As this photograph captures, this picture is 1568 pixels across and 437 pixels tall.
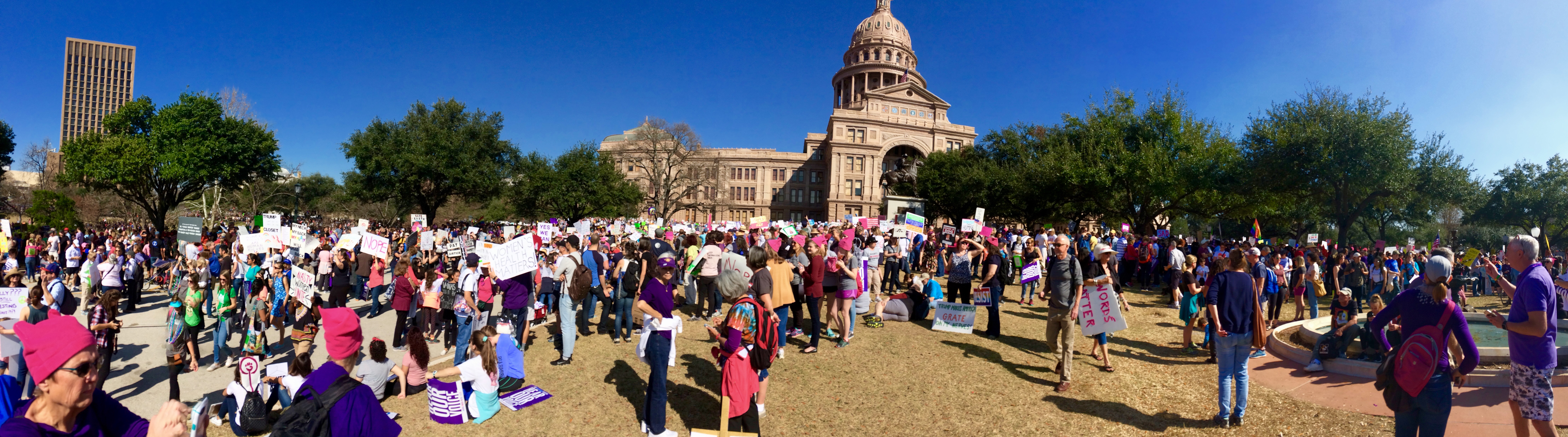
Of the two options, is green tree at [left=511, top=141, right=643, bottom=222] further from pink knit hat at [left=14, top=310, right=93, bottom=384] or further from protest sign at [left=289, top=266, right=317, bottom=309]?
pink knit hat at [left=14, top=310, right=93, bottom=384]

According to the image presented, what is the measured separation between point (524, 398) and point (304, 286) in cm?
409

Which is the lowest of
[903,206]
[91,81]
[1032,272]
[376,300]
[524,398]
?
[524,398]

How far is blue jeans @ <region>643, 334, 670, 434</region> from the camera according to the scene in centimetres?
534

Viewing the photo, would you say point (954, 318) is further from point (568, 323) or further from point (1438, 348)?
point (1438, 348)

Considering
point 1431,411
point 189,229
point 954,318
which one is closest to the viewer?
point 1431,411

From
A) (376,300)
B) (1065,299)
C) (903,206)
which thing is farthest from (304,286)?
(903,206)

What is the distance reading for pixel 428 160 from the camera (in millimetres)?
39781

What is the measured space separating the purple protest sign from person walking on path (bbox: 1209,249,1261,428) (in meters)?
7.15

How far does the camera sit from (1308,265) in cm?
1130

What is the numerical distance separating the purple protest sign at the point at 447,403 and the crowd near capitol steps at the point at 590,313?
2cm

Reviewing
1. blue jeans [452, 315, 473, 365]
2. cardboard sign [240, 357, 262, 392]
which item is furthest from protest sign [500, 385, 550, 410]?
cardboard sign [240, 357, 262, 392]

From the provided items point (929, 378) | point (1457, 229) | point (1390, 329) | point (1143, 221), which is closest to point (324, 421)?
point (929, 378)

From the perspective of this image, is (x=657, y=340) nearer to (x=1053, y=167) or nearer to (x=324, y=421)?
(x=324, y=421)

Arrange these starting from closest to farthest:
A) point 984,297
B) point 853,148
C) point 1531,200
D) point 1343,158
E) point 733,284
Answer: point 733,284
point 984,297
point 1343,158
point 1531,200
point 853,148
